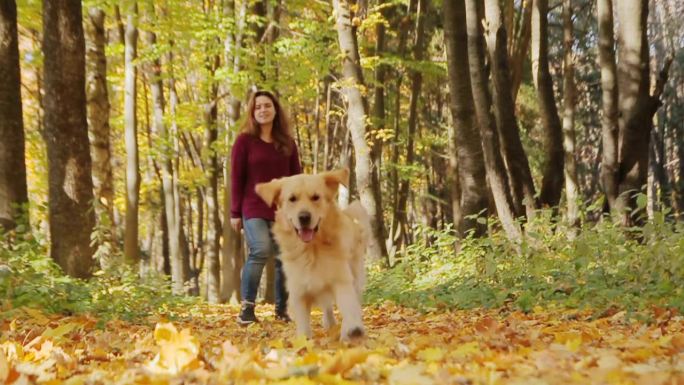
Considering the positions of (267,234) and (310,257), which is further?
(267,234)

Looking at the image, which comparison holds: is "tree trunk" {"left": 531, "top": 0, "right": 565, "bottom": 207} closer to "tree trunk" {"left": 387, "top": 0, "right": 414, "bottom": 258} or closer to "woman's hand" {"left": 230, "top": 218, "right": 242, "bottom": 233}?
"tree trunk" {"left": 387, "top": 0, "right": 414, "bottom": 258}

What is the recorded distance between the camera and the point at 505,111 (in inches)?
482

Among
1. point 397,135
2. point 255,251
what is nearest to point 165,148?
point 397,135

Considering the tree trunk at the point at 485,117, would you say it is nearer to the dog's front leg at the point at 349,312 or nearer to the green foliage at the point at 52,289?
the green foliage at the point at 52,289

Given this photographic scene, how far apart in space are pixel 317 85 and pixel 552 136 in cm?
1015

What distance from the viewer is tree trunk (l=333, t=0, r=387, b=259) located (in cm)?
1553

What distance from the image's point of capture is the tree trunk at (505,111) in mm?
12273

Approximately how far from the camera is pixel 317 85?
73.1ft

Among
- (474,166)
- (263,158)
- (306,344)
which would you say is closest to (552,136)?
(474,166)

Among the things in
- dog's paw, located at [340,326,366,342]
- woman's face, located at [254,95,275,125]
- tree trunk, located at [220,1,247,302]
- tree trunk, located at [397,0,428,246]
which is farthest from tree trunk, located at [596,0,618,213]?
tree trunk, located at [220,1,247,302]

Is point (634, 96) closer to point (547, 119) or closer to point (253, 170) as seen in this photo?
point (547, 119)

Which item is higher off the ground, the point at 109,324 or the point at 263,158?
the point at 263,158

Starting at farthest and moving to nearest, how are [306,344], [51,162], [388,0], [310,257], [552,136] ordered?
[388,0]
[552,136]
[51,162]
[310,257]
[306,344]

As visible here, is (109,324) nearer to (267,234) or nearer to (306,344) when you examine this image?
(267,234)
